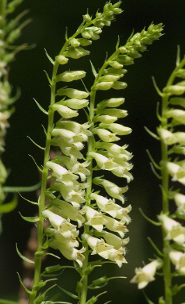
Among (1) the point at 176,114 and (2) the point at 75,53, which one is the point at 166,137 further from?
(2) the point at 75,53

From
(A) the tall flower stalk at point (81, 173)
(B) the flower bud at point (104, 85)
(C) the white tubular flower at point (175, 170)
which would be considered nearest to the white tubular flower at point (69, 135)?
(A) the tall flower stalk at point (81, 173)

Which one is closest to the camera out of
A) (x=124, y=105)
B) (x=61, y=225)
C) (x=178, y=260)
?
(x=178, y=260)

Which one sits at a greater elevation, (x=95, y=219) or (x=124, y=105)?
(x=95, y=219)

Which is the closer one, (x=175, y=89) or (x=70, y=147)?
(x=175, y=89)

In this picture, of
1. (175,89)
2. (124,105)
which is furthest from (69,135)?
(124,105)

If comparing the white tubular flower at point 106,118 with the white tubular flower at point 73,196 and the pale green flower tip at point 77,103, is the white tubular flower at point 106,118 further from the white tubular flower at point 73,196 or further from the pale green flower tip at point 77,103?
the white tubular flower at point 73,196

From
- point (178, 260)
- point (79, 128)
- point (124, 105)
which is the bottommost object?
point (124, 105)
